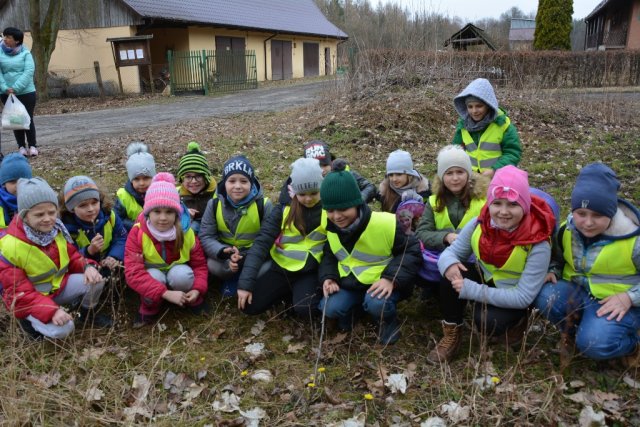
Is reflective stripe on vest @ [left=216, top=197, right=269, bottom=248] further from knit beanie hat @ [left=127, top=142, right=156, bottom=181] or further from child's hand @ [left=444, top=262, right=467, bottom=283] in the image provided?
child's hand @ [left=444, top=262, right=467, bottom=283]

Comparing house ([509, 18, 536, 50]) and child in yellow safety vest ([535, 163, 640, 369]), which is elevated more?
house ([509, 18, 536, 50])

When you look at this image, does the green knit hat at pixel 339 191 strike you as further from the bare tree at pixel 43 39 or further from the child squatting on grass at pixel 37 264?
the bare tree at pixel 43 39

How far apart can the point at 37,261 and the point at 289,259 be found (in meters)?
1.72

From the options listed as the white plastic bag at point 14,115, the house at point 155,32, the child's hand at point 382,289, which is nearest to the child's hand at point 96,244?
the child's hand at point 382,289

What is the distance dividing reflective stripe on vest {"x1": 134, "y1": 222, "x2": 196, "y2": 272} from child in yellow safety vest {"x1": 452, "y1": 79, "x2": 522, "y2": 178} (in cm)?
272

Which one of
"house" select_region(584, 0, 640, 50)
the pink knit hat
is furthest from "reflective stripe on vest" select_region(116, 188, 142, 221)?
"house" select_region(584, 0, 640, 50)

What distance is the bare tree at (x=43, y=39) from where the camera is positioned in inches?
749

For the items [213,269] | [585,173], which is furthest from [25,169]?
[585,173]

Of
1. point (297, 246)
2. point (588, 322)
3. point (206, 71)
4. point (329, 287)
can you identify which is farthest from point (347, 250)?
point (206, 71)

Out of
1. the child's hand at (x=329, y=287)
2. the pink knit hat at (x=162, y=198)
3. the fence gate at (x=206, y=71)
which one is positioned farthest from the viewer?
the fence gate at (x=206, y=71)

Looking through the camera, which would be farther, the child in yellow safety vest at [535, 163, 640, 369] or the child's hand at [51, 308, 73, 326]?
the child's hand at [51, 308, 73, 326]

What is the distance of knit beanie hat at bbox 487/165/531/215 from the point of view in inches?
109

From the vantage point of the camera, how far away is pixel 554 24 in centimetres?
2595

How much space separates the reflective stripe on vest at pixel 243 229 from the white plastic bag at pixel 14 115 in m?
5.78
